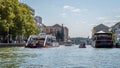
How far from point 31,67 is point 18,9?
82.9 m

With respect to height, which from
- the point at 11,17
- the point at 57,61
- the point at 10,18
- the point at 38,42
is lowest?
the point at 57,61

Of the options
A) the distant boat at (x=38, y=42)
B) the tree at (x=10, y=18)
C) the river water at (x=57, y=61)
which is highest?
the tree at (x=10, y=18)

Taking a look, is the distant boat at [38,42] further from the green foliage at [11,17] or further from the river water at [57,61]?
the river water at [57,61]

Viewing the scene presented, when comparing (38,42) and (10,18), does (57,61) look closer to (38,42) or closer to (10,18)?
(10,18)

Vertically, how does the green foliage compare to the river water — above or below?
above

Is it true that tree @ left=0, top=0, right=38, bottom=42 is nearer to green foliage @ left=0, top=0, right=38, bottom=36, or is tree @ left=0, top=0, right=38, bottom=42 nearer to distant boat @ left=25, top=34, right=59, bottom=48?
green foliage @ left=0, top=0, right=38, bottom=36

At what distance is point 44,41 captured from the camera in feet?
340

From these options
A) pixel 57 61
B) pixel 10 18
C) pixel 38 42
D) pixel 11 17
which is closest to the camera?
pixel 57 61

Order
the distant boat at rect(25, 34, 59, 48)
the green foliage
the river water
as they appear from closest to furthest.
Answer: the river water < the green foliage < the distant boat at rect(25, 34, 59, 48)

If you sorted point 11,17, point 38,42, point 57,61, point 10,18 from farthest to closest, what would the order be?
point 38,42
point 10,18
point 11,17
point 57,61

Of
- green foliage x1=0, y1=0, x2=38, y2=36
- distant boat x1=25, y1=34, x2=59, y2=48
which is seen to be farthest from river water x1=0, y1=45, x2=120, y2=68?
distant boat x1=25, y1=34, x2=59, y2=48

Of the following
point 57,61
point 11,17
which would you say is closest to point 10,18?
point 11,17

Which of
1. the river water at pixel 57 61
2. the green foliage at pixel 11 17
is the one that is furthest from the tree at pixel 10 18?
the river water at pixel 57 61

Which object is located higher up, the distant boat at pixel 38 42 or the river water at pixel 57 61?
the distant boat at pixel 38 42
